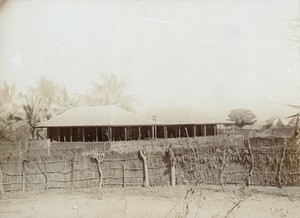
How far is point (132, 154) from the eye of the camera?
2.46 m

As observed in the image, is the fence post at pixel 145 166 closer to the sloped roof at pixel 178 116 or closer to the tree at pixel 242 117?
the sloped roof at pixel 178 116

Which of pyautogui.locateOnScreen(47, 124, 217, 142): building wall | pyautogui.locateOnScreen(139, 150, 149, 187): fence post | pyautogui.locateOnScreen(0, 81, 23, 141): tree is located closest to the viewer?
pyautogui.locateOnScreen(0, 81, 23, 141): tree

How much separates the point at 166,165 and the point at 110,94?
2.15 feet

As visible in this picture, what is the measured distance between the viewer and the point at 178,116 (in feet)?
7.36

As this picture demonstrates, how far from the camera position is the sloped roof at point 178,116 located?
2.20m

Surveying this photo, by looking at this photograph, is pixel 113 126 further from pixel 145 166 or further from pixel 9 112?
pixel 9 112

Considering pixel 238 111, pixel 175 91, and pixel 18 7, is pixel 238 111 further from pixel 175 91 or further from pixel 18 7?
→ pixel 18 7

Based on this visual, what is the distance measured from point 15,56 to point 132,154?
90 centimetres

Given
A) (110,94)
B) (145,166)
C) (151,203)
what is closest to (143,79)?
(110,94)

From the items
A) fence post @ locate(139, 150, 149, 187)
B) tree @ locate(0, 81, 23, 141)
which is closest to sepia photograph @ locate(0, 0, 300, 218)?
tree @ locate(0, 81, 23, 141)

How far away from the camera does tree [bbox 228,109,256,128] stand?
2193mm

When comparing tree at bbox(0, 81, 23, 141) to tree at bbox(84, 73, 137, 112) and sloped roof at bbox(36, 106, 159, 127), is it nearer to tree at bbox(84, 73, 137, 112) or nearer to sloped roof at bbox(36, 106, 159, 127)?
sloped roof at bbox(36, 106, 159, 127)

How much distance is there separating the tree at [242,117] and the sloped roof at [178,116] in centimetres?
5

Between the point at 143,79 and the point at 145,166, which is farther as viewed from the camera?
the point at 145,166
